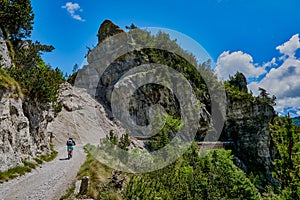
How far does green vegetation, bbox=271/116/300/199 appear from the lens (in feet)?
22.8

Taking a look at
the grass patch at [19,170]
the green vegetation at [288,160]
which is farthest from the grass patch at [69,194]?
the green vegetation at [288,160]

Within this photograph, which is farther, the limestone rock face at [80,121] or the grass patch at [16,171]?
the limestone rock face at [80,121]

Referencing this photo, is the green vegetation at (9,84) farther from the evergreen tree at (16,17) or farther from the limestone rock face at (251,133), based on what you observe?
the limestone rock face at (251,133)

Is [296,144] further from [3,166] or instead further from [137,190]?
[3,166]

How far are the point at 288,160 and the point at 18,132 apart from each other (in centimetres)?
1302

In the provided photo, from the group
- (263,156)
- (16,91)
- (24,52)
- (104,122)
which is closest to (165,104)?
(104,122)

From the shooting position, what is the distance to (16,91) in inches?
541

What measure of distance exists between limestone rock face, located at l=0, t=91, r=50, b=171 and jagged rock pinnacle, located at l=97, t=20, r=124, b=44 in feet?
108

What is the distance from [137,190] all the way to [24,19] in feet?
59.3

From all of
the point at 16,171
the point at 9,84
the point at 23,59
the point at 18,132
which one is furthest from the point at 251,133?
the point at 16,171

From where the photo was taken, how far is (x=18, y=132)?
1313 centimetres

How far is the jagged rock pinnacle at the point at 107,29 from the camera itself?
155 ft

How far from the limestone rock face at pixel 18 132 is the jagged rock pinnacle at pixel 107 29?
3292 cm

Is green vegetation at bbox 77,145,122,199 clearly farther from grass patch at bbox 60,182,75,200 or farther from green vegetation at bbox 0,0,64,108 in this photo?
green vegetation at bbox 0,0,64,108
